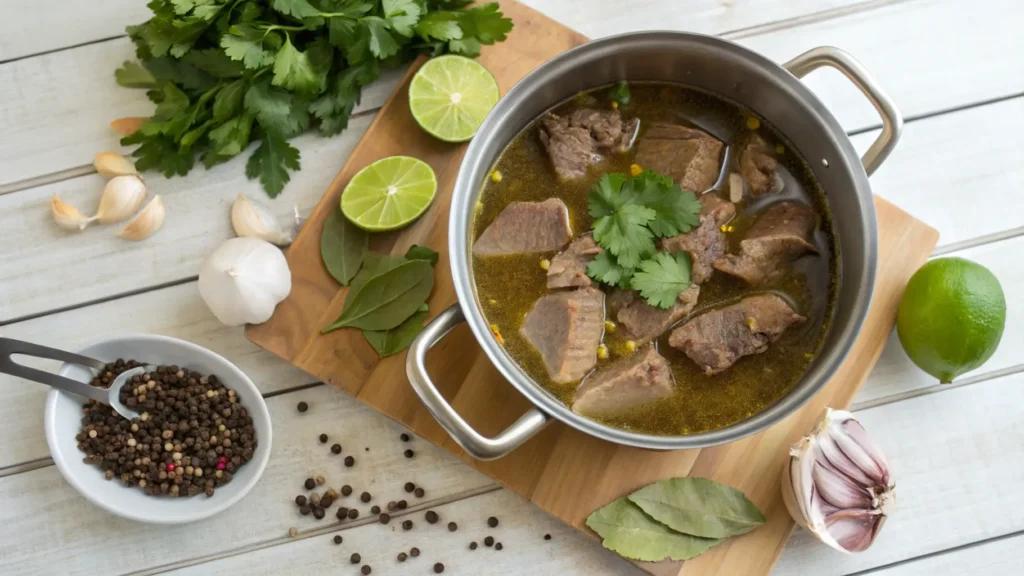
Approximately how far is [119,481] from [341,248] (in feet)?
3.76

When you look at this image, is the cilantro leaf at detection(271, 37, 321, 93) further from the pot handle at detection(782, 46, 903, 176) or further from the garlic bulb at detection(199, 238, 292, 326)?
the pot handle at detection(782, 46, 903, 176)

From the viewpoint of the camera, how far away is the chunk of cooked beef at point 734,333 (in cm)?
255

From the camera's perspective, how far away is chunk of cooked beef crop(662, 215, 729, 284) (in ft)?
8.50

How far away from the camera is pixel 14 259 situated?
305cm

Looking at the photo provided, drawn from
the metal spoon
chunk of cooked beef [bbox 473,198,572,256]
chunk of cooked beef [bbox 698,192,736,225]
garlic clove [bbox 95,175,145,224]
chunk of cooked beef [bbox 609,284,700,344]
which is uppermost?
chunk of cooked beef [bbox 698,192,736,225]

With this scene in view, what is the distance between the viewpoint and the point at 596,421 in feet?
8.30

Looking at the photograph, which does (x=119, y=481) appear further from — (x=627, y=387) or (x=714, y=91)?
(x=714, y=91)

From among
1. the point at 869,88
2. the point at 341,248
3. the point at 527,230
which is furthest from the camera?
the point at 341,248

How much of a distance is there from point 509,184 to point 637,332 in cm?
67

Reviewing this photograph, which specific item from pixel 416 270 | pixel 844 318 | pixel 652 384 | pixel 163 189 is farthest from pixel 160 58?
pixel 844 318

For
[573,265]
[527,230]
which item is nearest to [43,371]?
[527,230]

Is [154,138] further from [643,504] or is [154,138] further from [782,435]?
[782,435]

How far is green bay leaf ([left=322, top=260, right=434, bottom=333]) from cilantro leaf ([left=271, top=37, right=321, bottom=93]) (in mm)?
738

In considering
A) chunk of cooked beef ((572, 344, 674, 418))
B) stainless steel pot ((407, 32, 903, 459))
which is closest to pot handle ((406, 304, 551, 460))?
stainless steel pot ((407, 32, 903, 459))
